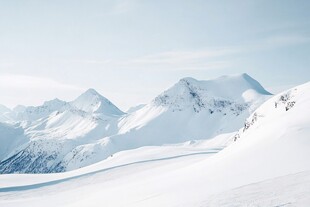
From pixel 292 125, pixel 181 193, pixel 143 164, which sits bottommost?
pixel 143 164

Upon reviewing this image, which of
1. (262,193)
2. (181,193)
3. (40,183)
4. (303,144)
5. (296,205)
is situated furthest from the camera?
(40,183)

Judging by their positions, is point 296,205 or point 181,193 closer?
point 296,205

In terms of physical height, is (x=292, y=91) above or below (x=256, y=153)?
above

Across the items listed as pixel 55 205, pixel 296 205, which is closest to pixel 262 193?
pixel 296 205

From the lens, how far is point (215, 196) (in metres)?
17.6

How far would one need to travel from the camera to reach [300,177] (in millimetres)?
17672

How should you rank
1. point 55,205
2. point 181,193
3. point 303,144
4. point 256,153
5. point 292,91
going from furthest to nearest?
point 292,91 → point 55,205 → point 256,153 → point 303,144 → point 181,193

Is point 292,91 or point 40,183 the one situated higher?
point 292,91

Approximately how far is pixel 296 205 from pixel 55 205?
28.8 meters

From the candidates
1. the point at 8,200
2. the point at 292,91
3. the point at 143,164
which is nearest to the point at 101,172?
the point at 143,164

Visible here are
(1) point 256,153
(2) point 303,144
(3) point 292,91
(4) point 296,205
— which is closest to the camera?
(4) point 296,205

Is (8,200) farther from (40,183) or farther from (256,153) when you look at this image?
(256,153)

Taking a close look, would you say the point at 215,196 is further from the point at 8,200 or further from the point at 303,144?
the point at 8,200

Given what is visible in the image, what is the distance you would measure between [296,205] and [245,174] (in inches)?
262
